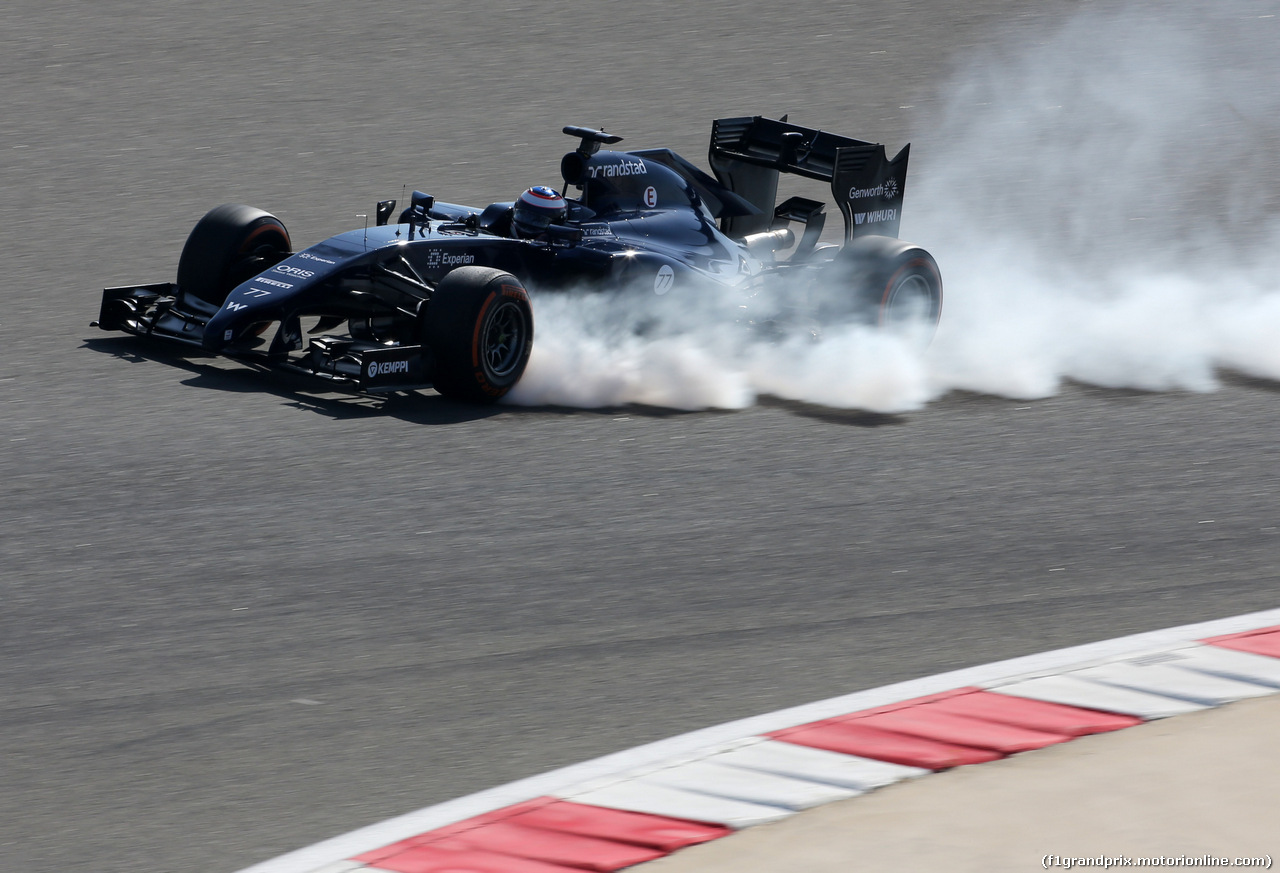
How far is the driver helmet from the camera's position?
8586 mm

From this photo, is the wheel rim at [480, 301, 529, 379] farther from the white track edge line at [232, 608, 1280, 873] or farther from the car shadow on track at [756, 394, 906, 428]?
the white track edge line at [232, 608, 1280, 873]

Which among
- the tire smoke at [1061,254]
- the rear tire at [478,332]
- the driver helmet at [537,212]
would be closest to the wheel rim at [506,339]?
the rear tire at [478,332]

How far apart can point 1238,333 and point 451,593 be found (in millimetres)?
5873

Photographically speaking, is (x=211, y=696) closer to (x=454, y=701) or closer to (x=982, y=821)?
(x=454, y=701)

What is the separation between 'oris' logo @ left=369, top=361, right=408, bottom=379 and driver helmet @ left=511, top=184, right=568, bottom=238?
1.33 m

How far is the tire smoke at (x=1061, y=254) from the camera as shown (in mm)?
8289

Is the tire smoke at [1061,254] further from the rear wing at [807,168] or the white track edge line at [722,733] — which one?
the white track edge line at [722,733]

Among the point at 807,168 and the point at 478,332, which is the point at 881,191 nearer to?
the point at 807,168

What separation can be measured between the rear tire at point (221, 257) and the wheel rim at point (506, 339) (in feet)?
4.91

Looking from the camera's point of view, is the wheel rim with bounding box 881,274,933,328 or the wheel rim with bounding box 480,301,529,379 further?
the wheel rim with bounding box 881,274,933,328

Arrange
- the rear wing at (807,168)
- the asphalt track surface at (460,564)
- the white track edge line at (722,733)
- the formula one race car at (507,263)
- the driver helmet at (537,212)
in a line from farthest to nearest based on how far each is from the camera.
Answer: the rear wing at (807,168) < the driver helmet at (537,212) < the formula one race car at (507,263) < the asphalt track surface at (460,564) < the white track edge line at (722,733)

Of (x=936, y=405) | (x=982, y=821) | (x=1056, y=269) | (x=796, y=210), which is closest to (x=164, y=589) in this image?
(x=982, y=821)

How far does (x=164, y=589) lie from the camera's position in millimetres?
5359

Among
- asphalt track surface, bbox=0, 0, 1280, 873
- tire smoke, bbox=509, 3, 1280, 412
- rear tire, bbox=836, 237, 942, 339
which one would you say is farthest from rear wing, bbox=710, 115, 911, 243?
asphalt track surface, bbox=0, 0, 1280, 873
